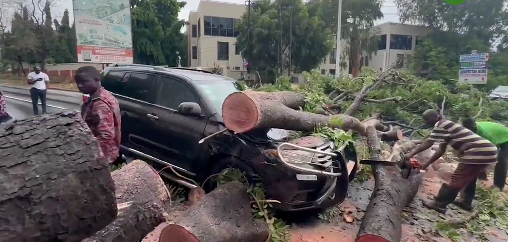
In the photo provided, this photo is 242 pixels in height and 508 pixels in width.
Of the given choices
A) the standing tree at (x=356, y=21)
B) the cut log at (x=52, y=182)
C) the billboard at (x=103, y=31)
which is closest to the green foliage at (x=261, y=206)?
the cut log at (x=52, y=182)

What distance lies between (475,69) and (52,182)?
14.4 meters

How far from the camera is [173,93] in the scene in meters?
5.15

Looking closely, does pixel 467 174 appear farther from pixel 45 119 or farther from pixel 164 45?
pixel 164 45

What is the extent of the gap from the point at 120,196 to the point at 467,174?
15.3ft

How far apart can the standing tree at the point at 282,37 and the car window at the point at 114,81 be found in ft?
75.9

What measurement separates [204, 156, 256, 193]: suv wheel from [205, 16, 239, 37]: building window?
3340 centimetres

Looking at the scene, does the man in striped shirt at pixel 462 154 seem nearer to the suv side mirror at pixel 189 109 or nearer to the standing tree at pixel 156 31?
the suv side mirror at pixel 189 109

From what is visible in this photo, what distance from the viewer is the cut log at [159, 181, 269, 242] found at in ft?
10.1

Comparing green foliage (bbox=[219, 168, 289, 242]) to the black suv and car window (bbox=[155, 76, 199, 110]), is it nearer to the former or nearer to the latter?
the black suv

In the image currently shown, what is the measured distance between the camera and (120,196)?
2.42 metres

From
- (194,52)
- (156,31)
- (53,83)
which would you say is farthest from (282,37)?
(53,83)

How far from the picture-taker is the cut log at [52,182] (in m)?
1.82

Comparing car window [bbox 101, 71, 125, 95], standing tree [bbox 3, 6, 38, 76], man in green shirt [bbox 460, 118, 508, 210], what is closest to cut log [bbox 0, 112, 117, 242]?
car window [bbox 101, 71, 125, 95]

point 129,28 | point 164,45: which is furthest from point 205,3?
point 129,28
